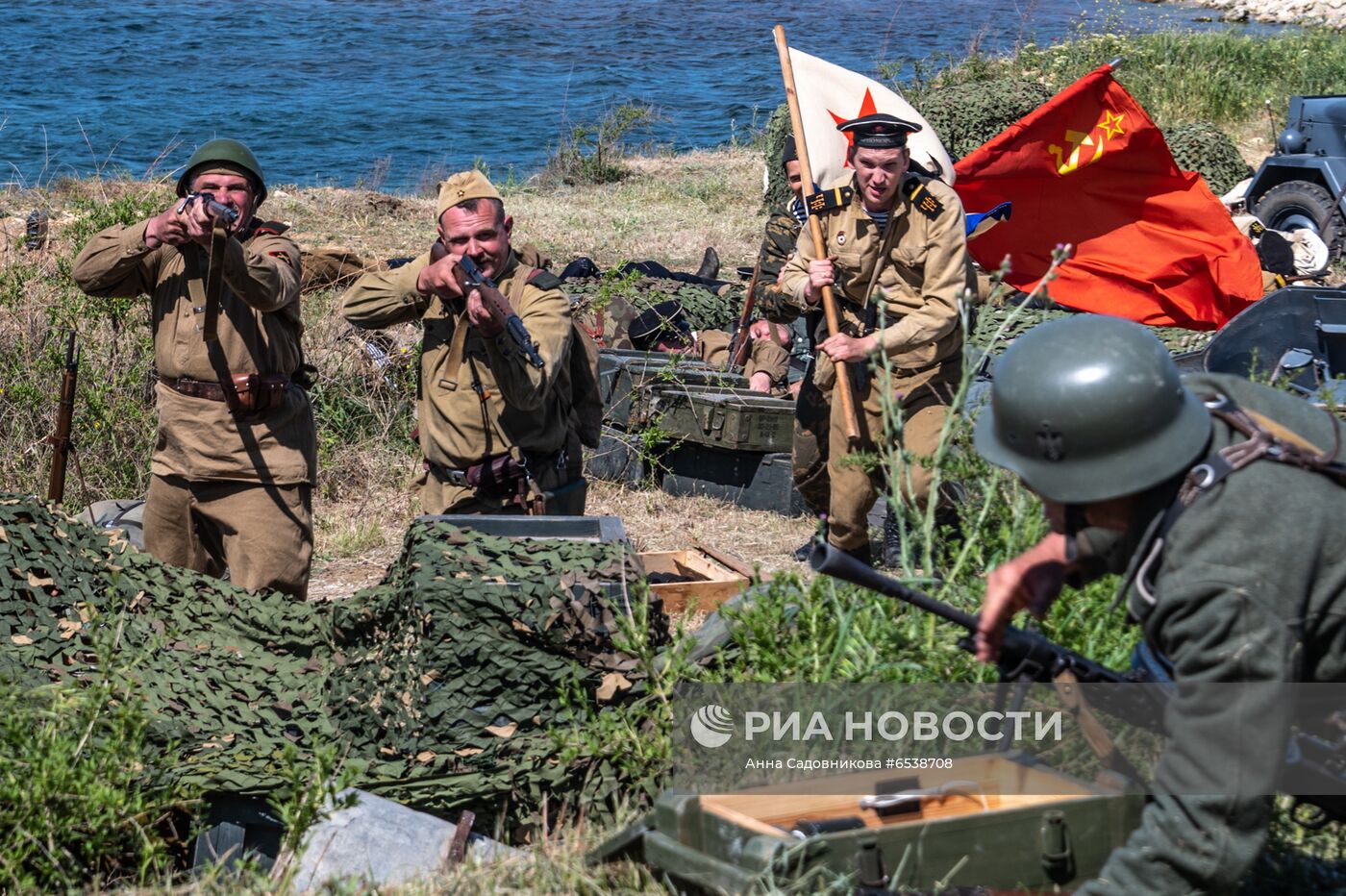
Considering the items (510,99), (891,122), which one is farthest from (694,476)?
(510,99)

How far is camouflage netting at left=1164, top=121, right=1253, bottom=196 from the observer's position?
567 inches

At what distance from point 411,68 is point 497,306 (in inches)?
1308

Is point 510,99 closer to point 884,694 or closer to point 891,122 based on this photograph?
point 891,122

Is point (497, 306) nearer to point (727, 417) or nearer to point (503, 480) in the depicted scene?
point (503, 480)

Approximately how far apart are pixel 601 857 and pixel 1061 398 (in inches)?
56.8

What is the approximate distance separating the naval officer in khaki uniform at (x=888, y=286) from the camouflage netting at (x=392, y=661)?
1970 millimetres

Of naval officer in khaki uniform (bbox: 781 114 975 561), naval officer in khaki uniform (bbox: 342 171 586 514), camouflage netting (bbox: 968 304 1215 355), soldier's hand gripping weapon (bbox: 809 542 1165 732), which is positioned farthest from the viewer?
camouflage netting (bbox: 968 304 1215 355)

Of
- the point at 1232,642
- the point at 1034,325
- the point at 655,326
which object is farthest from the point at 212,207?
the point at 1034,325

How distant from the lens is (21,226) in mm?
11812

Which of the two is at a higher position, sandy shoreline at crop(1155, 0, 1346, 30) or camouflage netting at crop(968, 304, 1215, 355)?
sandy shoreline at crop(1155, 0, 1346, 30)

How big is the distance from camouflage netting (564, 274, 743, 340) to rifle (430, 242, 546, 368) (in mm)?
3649

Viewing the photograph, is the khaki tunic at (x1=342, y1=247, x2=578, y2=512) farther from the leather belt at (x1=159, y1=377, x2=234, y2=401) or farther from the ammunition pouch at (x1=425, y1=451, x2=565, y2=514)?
the leather belt at (x1=159, y1=377, x2=234, y2=401)

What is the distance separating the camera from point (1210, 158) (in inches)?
573

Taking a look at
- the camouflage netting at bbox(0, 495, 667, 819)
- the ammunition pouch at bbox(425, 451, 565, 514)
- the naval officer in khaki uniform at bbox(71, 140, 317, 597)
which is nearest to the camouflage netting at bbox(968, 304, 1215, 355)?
the ammunition pouch at bbox(425, 451, 565, 514)
